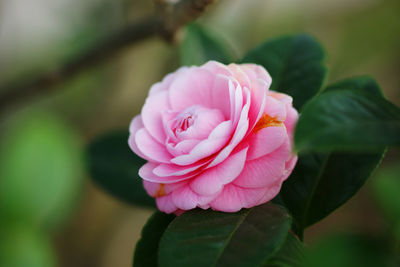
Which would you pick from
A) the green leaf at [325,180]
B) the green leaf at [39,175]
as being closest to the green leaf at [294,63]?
the green leaf at [325,180]

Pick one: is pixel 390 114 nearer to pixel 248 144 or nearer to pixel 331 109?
pixel 331 109

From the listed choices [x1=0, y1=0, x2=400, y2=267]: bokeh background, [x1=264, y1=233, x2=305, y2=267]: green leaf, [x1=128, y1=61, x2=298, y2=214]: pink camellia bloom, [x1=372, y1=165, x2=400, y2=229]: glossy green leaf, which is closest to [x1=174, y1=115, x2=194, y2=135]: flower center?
[x1=128, y1=61, x2=298, y2=214]: pink camellia bloom

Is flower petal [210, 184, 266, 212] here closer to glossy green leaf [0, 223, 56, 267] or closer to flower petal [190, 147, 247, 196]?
flower petal [190, 147, 247, 196]

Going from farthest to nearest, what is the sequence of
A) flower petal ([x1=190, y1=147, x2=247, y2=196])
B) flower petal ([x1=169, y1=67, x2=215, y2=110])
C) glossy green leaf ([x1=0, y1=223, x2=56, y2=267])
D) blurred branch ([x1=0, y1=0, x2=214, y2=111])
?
glossy green leaf ([x1=0, y1=223, x2=56, y2=267]) → blurred branch ([x1=0, y1=0, x2=214, y2=111]) → flower petal ([x1=169, y1=67, x2=215, y2=110]) → flower petal ([x1=190, y1=147, x2=247, y2=196])

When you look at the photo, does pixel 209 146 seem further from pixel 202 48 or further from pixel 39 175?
pixel 39 175

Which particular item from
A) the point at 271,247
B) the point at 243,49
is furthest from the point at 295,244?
the point at 243,49

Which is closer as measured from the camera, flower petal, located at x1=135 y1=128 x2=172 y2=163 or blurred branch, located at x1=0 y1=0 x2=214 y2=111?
flower petal, located at x1=135 y1=128 x2=172 y2=163

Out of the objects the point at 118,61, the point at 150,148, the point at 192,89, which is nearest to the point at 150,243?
the point at 150,148

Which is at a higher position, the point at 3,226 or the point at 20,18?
the point at 20,18
